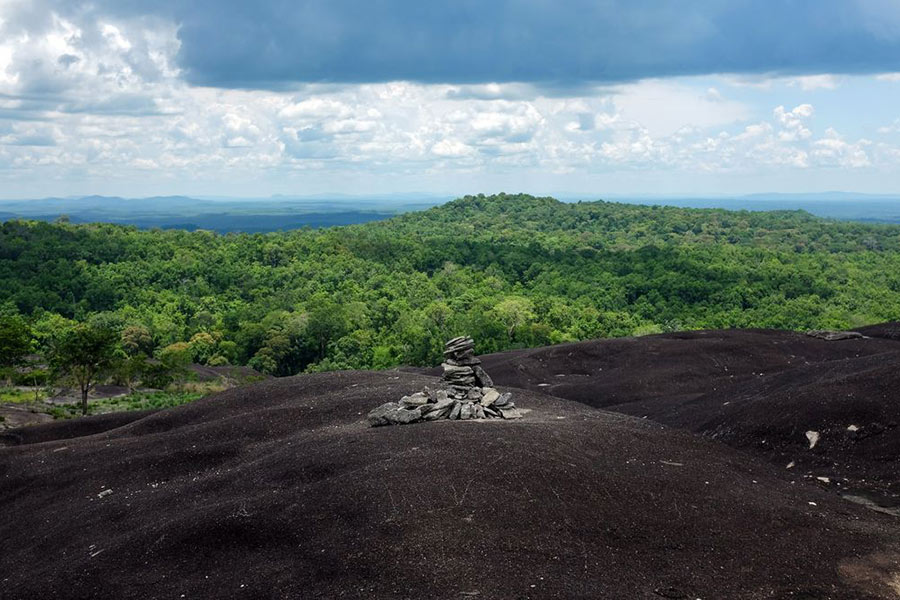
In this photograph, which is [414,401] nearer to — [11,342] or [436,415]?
[436,415]

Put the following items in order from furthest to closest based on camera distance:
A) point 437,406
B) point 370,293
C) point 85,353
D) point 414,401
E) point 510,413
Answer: point 370,293 → point 85,353 → point 510,413 → point 414,401 → point 437,406

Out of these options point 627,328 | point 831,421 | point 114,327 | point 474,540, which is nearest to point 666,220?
point 627,328

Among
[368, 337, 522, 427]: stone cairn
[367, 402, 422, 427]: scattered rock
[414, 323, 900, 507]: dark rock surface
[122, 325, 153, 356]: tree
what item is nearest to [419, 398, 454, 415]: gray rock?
[368, 337, 522, 427]: stone cairn

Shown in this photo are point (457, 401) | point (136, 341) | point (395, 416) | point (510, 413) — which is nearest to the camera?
point (395, 416)

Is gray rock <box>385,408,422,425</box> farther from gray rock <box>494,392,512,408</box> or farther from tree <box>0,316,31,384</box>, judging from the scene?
tree <box>0,316,31,384</box>

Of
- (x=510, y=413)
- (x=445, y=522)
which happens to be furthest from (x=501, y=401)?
(x=445, y=522)

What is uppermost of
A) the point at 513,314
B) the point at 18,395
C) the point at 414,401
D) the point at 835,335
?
the point at 414,401

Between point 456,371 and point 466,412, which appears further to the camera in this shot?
point 456,371

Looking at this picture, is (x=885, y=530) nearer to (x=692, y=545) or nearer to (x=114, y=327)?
(x=692, y=545)
